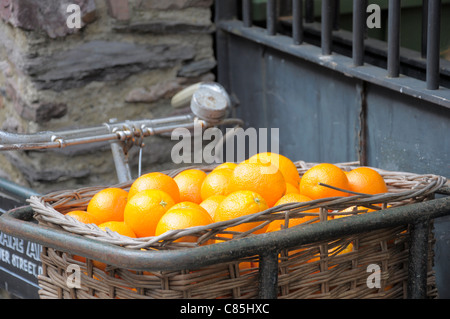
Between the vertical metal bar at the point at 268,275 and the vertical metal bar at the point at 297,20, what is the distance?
127 centimetres

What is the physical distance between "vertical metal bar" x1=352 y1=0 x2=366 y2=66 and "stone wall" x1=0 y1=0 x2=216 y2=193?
82 cm

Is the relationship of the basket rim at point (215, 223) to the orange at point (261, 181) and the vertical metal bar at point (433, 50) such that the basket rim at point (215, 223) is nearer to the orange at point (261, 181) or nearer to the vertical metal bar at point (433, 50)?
the orange at point (261, 181)

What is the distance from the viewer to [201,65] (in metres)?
2.56

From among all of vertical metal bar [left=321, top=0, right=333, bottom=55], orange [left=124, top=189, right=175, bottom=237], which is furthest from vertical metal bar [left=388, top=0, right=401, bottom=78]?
orange [left=124, top=189, right=175, bottom=237]

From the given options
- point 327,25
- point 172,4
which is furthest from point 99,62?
point 327,25

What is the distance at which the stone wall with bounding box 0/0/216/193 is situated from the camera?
7.41 ft

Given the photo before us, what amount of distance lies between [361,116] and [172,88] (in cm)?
87

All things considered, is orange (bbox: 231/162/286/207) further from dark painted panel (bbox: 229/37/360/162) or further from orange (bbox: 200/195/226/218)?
dark painted panel (bbox: 229/37/360/162)

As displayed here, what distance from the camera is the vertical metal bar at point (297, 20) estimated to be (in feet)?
6.97

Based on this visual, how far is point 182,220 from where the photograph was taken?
1.08 meters

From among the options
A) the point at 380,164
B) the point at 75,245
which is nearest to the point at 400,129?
the point at 380,164

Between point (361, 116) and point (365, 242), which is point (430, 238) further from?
point (361, 116)

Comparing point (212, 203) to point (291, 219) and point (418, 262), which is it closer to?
point (291, 219)

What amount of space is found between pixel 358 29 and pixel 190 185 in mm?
816
